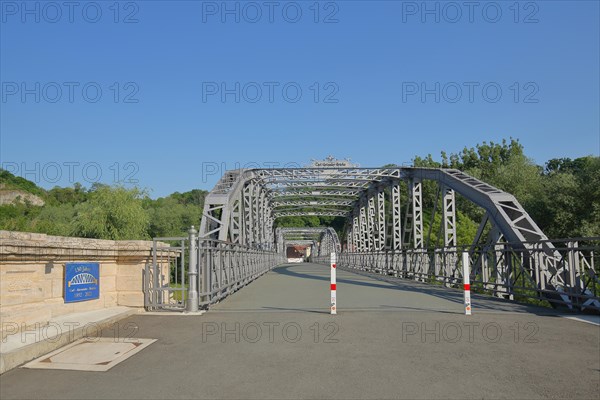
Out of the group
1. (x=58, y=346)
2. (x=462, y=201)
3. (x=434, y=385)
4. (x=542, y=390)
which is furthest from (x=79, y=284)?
(x=462, y=201)

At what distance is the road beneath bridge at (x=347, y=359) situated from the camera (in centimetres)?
496

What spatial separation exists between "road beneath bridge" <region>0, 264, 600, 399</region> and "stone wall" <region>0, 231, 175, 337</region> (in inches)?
39.6

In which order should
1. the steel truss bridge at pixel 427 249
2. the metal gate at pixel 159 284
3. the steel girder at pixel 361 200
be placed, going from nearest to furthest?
the metal gate at pixel 159 284, the steel truss bridge at pixel 427 249, the steel girder at pixel 361 200

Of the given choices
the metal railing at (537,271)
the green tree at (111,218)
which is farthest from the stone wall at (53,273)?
the green tree at (111,218)

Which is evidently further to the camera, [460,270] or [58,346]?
[460,270]

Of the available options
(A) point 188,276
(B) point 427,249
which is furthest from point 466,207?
(A) point 188,276

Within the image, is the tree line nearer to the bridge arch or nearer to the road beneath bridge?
the bridge arch

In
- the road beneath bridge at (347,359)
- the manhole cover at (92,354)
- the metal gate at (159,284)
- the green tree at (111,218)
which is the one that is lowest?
the road beneath bridge at (347,359)

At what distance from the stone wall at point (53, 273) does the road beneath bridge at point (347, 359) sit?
3.30 feet

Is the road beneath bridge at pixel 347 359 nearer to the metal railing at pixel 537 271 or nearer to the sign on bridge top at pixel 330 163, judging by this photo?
the metal railing at pixel 537 271

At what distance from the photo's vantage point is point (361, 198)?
38688 mm

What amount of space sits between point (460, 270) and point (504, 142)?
161 feet

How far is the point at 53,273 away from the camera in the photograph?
26.3 ft

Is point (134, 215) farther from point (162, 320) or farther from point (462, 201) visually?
point (162, 320)
